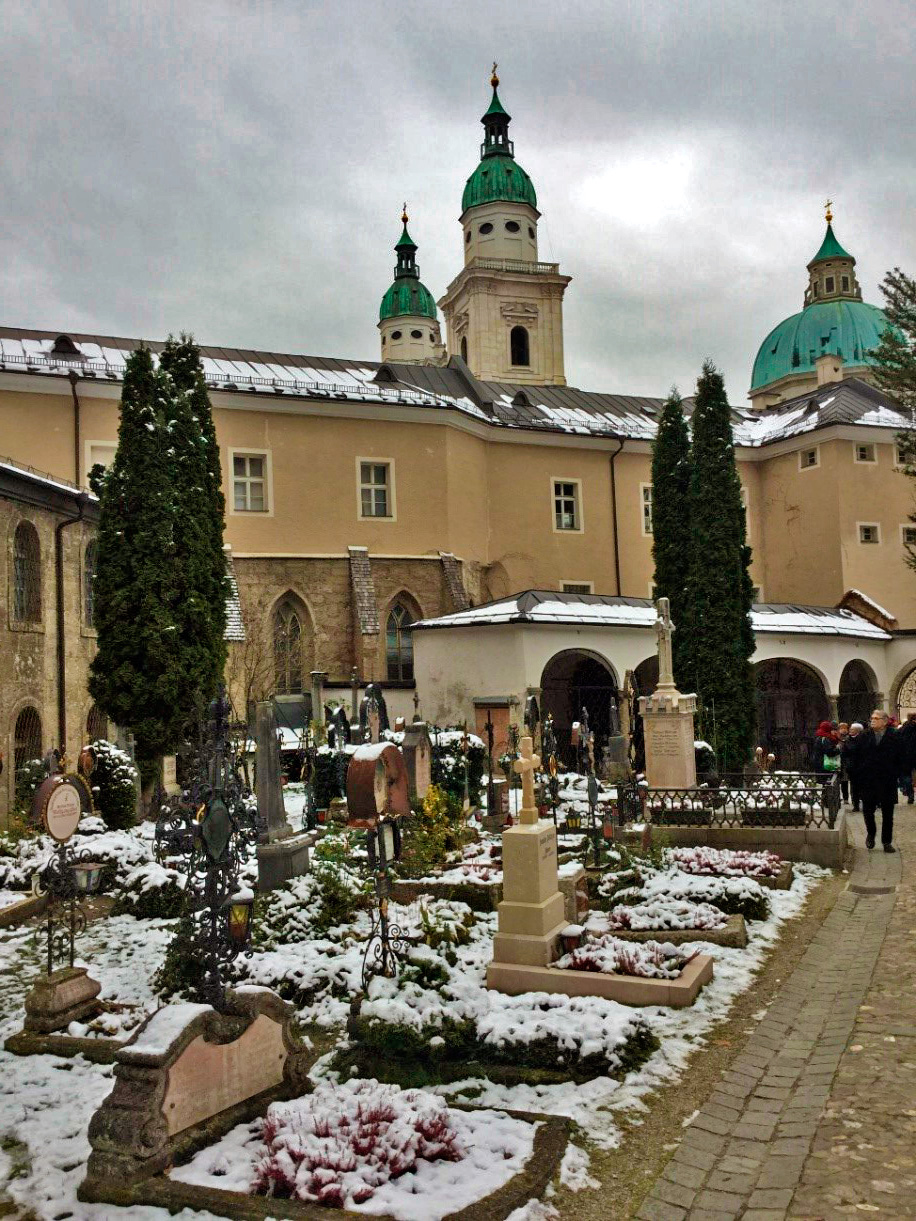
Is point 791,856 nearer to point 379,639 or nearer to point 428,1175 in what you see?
point 428,1175

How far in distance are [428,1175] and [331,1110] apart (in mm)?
700

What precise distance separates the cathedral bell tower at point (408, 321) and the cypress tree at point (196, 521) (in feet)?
155

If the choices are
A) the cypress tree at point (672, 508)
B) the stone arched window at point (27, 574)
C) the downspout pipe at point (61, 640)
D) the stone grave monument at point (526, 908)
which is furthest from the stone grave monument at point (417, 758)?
the cypress tree at point (672, 508)

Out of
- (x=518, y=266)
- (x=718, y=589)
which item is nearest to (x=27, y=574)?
(x=718, y=589)

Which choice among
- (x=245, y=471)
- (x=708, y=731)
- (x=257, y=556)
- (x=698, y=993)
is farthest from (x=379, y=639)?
(x=698, y=993)

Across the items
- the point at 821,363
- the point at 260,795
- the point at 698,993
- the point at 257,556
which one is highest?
the point at 821,363

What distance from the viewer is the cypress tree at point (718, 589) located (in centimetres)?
2408

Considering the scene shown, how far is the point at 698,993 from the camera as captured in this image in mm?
7816

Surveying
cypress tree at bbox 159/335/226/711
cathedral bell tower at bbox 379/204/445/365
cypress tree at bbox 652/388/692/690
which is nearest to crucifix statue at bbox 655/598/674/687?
cypress tree at bbox 652/388/692/690

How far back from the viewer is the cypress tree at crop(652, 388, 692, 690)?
88.0 feet

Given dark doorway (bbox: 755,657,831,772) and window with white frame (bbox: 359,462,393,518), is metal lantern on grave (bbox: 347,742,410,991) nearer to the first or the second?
dark doorway (bbox: 755,657,831,772)

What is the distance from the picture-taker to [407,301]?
2692 inches

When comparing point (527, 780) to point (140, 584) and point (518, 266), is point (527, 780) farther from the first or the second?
point (518, 266)

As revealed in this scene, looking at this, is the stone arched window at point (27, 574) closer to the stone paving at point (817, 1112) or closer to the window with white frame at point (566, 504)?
the stone paving at point (817, 1112)
